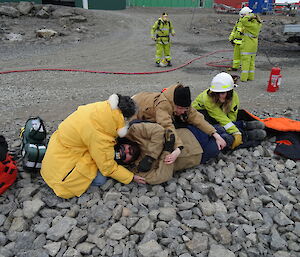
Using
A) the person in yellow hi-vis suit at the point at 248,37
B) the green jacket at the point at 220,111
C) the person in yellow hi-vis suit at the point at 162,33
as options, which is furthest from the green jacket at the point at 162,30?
the green jacket at the point at 220,111

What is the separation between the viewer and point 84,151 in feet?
9.67

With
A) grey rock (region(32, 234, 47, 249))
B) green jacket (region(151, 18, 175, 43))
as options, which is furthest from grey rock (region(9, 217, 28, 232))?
green jacket (region(151, 18, 175, 43))

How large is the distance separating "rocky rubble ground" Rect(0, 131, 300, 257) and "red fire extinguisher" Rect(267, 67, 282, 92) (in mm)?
3876

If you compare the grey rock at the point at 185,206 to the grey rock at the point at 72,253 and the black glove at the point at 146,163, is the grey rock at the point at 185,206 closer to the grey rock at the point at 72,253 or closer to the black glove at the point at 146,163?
the black glove at the point at 146,163

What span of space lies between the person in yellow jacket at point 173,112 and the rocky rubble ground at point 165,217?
0.44 meters

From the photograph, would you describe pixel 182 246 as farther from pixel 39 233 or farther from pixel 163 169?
pixel 39 233

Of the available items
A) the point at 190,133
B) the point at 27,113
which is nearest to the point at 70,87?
the point at 27,113

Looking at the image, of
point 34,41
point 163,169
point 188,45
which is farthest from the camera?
point 188,45

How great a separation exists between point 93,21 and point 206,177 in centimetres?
1509

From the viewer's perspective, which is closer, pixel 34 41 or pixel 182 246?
pixel 182 246

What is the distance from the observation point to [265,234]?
2623mm

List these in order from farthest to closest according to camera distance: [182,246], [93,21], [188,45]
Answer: [93,21] < [188,45] < [182,246]

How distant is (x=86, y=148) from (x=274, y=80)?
17.5 ft

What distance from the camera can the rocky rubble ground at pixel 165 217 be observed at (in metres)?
2.43
